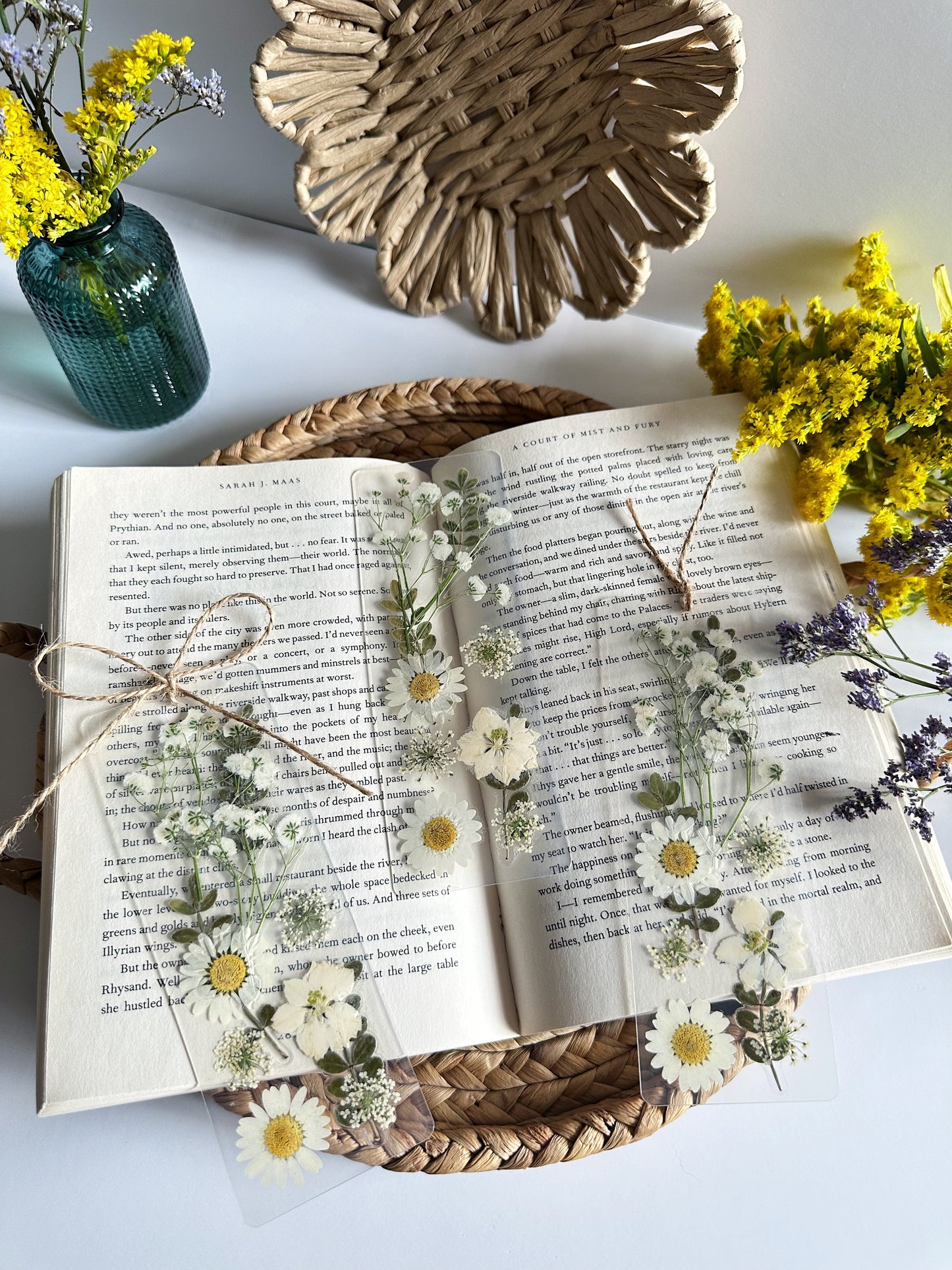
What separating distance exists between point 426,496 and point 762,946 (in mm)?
384

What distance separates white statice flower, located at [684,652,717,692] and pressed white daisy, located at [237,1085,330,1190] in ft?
1.18

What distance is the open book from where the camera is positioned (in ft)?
1.87

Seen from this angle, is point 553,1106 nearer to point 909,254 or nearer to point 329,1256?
point 329,1256

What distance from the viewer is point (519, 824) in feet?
1.99

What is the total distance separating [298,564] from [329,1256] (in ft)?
1.53

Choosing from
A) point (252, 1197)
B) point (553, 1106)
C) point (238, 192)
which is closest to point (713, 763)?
point (553, 1106)

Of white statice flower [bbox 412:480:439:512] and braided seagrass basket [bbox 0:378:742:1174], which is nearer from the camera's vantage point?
braided seagrass basket [bbox 0:378:742:1174]

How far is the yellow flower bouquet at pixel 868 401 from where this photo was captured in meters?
0.64

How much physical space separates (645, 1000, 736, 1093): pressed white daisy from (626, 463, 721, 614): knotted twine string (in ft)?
0.88

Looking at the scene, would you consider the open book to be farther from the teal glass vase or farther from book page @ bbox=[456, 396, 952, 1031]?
the teal glass vase

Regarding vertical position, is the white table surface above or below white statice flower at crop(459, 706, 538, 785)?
below

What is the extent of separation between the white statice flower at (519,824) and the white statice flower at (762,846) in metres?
0.13

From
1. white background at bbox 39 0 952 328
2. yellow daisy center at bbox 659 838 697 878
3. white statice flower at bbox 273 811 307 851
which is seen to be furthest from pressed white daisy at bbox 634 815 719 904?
white background at bbox 39 0 952 328

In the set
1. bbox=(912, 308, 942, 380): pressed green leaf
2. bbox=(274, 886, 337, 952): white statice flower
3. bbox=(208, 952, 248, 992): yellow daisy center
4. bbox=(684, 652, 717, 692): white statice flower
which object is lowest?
bbox=(208, 952, 248, 992): yellow daisy center
